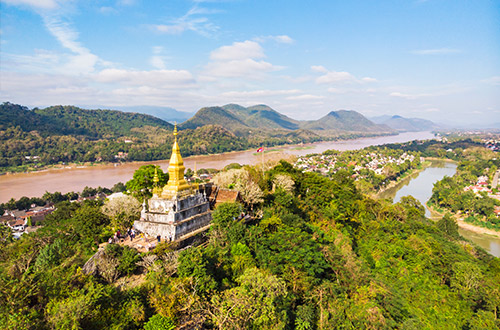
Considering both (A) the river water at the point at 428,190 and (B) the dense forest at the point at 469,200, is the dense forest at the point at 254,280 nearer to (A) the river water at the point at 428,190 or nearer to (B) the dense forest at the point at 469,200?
(A) the river water at the point at 428,190

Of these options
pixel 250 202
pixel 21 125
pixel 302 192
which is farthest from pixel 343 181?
pixel 21 125

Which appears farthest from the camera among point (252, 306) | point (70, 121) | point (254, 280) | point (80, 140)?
point (70, 121)

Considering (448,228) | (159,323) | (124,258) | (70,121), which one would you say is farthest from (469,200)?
(70,121)

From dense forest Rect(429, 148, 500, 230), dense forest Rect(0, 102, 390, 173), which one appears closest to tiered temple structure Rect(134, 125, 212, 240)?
dense forest Rect(429, 148, 500, 230)

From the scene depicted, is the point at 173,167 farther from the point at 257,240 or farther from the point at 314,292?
the point at 314,292

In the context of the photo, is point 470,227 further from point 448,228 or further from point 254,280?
point 254,280

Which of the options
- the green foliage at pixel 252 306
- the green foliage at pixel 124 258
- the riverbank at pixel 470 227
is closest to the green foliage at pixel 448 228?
the riverbank at pixel 470 227
